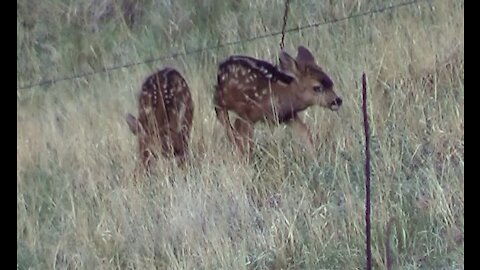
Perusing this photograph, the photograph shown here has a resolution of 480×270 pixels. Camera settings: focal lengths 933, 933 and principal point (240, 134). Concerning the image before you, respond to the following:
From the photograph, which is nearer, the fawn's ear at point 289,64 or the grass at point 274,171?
the grass at point 274,171

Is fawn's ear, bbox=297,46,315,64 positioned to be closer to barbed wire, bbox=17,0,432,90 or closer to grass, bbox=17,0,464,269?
grass, bbox=17,0,464,269

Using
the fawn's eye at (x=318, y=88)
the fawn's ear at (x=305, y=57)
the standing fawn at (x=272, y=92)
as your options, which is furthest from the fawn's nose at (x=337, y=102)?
the fawn's ear at (x=305, y=57)

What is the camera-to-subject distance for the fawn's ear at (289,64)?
5.70 meters

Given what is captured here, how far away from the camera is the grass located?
488 cm

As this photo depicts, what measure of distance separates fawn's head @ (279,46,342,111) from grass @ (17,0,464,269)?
18 cm

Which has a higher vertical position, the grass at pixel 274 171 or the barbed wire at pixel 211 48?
the barbed wire at pixel 211 48

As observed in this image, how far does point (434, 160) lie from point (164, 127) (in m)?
1.75

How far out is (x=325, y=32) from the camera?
6.79m

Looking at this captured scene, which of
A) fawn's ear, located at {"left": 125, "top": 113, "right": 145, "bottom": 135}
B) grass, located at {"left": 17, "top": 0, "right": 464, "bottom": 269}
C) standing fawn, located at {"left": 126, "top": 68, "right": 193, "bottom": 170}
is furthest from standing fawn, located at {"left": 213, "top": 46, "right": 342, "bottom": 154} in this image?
fawn's ear, located at {"left": 125, "top": 113, "right": 145, "bottom": 135}

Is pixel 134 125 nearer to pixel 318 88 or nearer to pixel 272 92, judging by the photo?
pixel 272 92

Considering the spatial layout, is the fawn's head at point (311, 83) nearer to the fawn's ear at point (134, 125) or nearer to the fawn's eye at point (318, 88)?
the fawn's eye at point (318, 88)

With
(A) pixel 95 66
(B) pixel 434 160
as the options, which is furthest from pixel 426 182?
(A) pixel 95 66

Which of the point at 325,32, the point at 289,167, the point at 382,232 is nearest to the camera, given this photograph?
the point at 382,232

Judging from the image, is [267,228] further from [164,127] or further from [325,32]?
[325,32]
